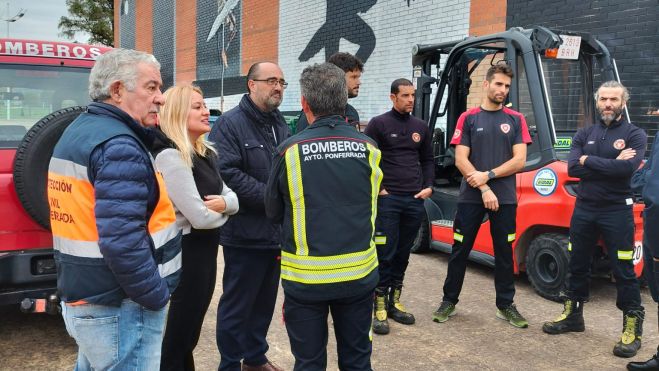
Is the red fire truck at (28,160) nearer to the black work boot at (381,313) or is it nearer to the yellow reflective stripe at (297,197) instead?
the yellow reflective stripe at (297,197)

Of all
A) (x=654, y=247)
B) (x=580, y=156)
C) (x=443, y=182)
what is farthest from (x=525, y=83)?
(x=654, y=247)

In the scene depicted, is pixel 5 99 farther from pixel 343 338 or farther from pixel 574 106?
pixel 574 106

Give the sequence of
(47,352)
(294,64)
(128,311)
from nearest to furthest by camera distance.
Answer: (128,311) < (47,352) < (294,64)

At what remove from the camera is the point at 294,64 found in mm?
15758

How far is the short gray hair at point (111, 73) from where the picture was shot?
6.83ft

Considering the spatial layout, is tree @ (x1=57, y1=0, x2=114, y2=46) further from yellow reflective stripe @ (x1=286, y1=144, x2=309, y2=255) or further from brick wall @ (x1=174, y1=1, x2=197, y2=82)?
yellow reflective stripe @ (x1=286, y1=144, x2=309, y2=255)

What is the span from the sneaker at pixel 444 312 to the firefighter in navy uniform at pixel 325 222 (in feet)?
7.13

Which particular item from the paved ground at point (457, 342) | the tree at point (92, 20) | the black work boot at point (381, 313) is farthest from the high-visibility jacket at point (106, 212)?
the tree at point (92, 20)

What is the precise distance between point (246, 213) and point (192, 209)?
655 millimetres

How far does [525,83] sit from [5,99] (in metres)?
4.58

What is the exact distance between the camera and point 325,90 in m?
2.57

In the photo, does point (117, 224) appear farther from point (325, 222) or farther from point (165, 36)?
point (165, 36)

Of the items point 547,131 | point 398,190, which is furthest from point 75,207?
point 547,131

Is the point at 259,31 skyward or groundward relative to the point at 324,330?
skyward
